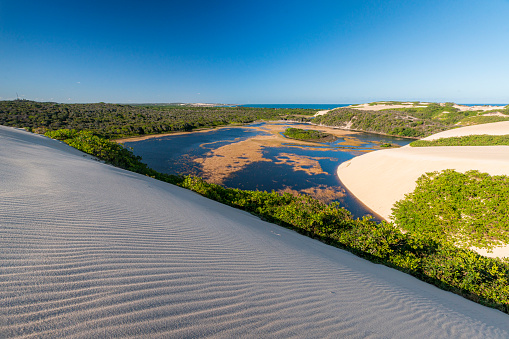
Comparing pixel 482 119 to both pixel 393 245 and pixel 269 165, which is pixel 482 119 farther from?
pixel 393 245

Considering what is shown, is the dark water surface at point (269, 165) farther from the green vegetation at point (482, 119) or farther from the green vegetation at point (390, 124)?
the green vegetation at point (482, 119)

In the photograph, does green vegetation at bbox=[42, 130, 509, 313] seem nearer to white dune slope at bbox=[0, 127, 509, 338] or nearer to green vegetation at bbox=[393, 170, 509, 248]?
green vegetation at bbox=[393, 170, 509, 248]

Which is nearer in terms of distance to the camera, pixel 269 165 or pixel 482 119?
pixel 269 165

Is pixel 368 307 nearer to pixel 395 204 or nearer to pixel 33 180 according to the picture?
pixel 33 180

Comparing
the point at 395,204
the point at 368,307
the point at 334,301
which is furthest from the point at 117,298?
the point at 395,204

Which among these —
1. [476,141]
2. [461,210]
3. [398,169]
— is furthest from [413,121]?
[461,210]

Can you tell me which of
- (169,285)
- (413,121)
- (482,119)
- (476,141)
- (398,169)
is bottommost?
(398,169)
